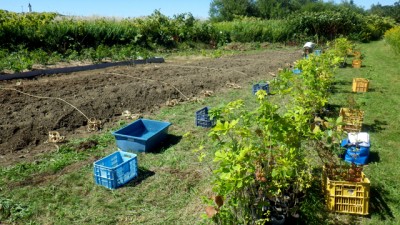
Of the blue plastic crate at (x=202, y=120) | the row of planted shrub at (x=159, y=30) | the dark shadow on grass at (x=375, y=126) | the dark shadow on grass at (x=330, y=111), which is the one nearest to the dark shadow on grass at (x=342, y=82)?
the dark shadow on grass at (x=330, y=111)

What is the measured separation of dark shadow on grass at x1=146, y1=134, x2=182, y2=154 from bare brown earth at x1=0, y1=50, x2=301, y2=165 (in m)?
1.65

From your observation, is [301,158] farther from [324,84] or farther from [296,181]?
[324,84]

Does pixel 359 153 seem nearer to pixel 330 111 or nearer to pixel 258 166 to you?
pixel 258 166

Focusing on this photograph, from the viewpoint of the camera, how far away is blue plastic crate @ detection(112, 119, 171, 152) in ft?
19.2

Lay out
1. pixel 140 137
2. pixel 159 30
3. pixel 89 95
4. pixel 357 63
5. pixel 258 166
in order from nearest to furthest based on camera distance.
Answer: pixel 258 166 < pixel 140 137 < pixel 89 95 < pixel 357 63 < pixel 159 30

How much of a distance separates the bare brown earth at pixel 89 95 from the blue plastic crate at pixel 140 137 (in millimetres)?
1111

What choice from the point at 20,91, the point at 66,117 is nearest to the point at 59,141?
the point at 66,117

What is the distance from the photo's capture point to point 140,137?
6.17 metres

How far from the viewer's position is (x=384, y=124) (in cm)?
729

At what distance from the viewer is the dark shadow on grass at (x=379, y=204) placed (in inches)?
160

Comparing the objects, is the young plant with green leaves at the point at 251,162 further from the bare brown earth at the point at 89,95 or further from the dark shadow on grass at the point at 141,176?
the bare brown earth at the point at 89,95

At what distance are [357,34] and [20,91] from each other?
83.2ft

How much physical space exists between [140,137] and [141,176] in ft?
3.85

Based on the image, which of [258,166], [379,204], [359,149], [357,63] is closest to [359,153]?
[359,149]
